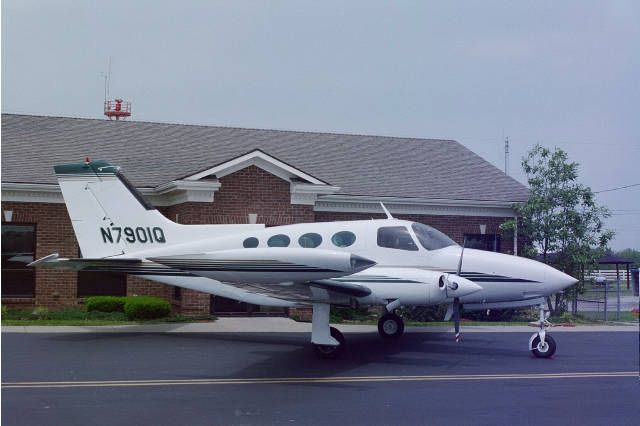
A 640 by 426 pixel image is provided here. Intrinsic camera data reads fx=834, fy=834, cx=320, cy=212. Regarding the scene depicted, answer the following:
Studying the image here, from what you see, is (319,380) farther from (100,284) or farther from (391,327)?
(100,284)

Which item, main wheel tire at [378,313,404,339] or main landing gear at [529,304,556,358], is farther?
main wheel tire at [378,313,404,339]

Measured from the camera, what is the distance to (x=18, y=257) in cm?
2297

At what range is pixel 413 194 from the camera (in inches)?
1014

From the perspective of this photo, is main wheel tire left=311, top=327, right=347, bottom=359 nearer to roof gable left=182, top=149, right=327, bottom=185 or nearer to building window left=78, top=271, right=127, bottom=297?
roof gable left=182, top=149, right=327, bottom=185

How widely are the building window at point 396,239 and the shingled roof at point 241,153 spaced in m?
8.88

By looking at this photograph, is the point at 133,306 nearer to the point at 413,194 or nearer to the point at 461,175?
the point at 413,194

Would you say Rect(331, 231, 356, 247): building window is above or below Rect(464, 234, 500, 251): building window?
below

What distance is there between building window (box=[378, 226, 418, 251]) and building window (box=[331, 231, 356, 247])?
557 mm

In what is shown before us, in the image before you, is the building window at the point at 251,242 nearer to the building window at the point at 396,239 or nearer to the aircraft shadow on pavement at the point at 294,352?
the aircraft shadow on pavement at the point at 294,352

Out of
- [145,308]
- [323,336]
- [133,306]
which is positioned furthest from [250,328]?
[323,336]

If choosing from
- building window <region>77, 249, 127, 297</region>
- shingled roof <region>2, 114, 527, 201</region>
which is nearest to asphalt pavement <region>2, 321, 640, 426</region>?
building window <region>77, 249, 127, 297</region>

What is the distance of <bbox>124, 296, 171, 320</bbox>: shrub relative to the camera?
2070 centimetres

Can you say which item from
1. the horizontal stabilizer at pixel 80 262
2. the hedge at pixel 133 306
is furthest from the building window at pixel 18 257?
the horizontal stabilizer at pixel 80 262

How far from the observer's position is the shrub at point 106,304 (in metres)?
21.8
